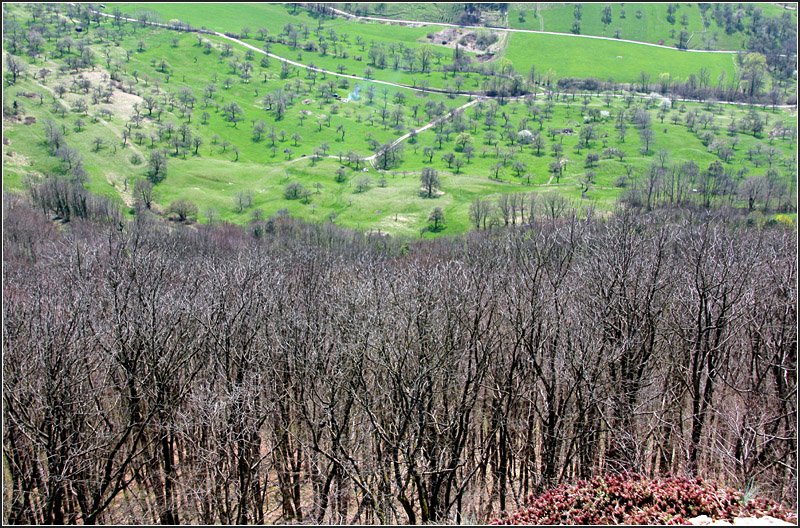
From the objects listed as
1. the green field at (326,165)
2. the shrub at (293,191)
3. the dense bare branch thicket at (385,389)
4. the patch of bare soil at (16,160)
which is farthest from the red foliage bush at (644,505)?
the patch of bare soil at (16,160)

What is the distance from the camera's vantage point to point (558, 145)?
191 metres

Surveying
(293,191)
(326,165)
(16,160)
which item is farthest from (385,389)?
(16,160)

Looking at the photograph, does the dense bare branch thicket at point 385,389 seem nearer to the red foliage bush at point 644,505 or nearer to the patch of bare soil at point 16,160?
the red foliage bush at point 644,505

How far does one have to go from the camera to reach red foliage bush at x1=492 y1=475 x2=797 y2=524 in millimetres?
15891

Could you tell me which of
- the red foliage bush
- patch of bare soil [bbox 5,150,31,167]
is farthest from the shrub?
the red foliage bush

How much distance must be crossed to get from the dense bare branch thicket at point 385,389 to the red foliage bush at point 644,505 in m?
9.39

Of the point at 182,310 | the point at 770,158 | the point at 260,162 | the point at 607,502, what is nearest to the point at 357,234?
the point at 260,162

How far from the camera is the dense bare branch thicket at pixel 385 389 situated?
2761 cm

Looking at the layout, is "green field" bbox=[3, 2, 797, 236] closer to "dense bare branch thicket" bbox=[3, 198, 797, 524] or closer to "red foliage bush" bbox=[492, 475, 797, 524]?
"dense bare branch thicket" bbox=[3, 198, 797, 524]

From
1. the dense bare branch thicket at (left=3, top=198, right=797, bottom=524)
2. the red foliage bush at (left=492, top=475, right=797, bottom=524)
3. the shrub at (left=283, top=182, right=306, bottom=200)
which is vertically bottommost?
the shrub at (left=283, top=182, right=306, bottom=200)

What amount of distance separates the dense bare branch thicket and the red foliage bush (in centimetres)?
939

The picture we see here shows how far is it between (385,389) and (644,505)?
52.0 feet

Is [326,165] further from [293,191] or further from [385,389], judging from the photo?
[385,389]

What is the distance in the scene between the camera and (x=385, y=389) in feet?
98.5
